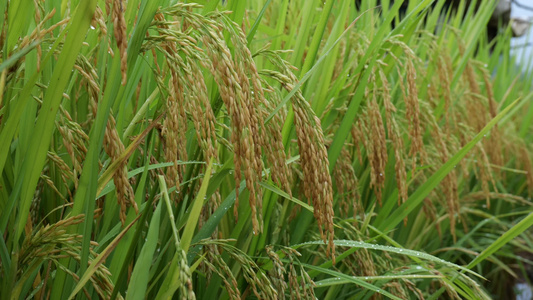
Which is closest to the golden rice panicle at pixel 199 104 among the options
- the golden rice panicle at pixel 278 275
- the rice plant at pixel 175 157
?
the rice plant at pixel 175 157

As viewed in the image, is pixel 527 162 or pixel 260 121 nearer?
pixel 260 121

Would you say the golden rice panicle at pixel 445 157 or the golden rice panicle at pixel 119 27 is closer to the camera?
the golden rice panicle at pixel 119 27

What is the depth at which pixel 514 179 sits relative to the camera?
3766mm

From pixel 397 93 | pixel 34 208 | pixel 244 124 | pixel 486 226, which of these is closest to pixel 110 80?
pixel 244 124

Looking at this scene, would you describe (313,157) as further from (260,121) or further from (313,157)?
(260,121)

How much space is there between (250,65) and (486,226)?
9.07 feet

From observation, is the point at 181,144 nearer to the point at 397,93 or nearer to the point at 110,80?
the point at 110,80

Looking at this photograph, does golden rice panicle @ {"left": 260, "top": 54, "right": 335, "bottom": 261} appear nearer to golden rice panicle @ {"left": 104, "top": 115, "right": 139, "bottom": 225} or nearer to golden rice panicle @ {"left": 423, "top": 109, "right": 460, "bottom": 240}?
golden rice panicle @ {"left": 104, "top": 115, "right": 139, "bottom": 225}

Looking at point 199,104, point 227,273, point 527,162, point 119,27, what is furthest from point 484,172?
point 119,27

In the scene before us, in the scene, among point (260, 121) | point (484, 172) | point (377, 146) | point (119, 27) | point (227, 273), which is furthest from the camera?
point (484, 172)

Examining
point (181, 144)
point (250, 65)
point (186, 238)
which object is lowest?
point (186, 238)

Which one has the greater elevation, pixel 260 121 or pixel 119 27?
pixel 119 27

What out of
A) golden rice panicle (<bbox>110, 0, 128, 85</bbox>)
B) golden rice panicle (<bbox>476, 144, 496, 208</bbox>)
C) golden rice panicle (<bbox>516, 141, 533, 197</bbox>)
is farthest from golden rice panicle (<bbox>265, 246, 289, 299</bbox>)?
golden rice panicle (<bbox>516, 141, 533, 197</bbox>)

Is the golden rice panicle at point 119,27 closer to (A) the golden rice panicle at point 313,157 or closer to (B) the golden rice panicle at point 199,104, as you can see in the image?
(B) the golden rice panicle at point 199,104
